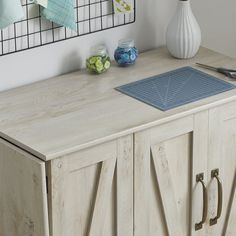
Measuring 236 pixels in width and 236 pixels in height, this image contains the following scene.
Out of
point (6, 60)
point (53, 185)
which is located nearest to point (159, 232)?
point (53, 185)

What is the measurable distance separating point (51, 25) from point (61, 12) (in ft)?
0.30

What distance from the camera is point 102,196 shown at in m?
2.97

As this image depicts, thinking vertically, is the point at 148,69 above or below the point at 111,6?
below

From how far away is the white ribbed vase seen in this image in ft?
11.4

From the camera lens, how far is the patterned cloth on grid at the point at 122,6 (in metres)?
3.48

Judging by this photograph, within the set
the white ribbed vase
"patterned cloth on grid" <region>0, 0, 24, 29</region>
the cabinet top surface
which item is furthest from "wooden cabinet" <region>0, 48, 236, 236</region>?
"patterned cloth on grid" <region>0, 0, 24, 29</region>

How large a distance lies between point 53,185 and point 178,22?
102cm

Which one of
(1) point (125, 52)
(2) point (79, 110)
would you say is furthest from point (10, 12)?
(1) point (125, 52)

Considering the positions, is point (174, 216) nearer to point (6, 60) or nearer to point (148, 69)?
point (148, 69)

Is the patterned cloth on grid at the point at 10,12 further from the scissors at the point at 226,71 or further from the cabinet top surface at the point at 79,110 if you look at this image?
the scissors at the point at 226,71

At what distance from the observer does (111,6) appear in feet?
11.4

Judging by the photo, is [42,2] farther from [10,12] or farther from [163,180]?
[163,180]

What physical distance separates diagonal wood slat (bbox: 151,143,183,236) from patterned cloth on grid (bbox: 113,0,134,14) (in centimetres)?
68

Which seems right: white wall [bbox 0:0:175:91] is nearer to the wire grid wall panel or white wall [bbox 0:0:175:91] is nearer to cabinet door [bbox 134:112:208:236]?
the wire grid wall panel
